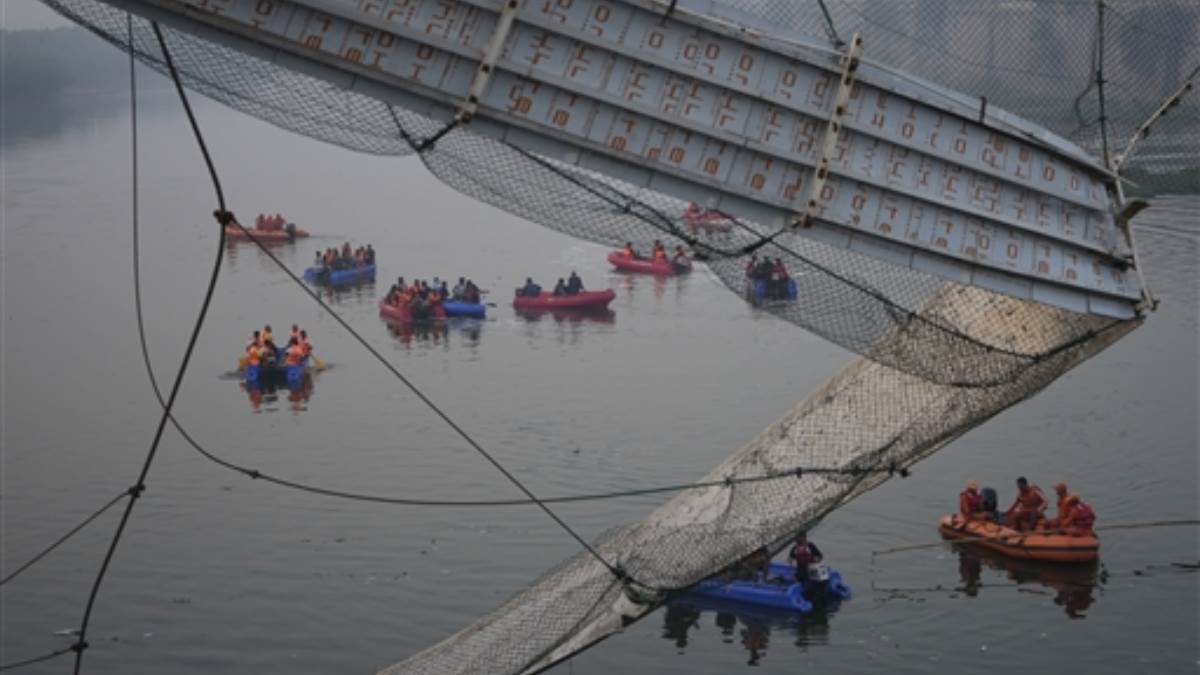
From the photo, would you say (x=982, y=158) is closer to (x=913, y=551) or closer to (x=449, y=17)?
(x=449, y=17)

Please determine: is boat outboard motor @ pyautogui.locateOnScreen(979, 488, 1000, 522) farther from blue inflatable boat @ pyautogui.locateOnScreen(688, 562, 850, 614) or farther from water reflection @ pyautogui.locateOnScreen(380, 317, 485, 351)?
water reflection @ pyautogui.locateOnScreen(380, 317, 485, 351)

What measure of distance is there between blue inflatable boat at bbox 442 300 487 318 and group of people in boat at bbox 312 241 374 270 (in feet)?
22.2

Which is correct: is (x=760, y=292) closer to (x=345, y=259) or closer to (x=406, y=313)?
(x=406, y=313)

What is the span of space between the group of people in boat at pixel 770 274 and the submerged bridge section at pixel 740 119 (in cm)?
61

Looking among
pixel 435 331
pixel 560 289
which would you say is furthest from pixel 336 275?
pixel 560 289

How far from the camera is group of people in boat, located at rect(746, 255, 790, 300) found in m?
13.1

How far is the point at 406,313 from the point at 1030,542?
79.7ft

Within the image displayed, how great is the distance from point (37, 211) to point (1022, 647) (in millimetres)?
55970

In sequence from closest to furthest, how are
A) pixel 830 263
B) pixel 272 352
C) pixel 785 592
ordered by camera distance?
1. pixel 830 263
2. pixel 785 592
3. pixel 272 352

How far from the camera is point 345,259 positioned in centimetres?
5447

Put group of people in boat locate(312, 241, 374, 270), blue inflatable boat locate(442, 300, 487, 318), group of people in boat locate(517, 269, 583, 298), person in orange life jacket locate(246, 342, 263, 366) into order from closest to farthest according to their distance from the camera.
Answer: person in orange life jacket locate(246, 342, 263, 366), blue inflatable boat locate(442, 300, 487, 318), group of people in boat locate(517, 269, 583, 298), group of people in boat locate(312, 241, 374, 270)

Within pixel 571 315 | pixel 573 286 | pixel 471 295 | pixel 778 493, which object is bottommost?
pixel 778 493

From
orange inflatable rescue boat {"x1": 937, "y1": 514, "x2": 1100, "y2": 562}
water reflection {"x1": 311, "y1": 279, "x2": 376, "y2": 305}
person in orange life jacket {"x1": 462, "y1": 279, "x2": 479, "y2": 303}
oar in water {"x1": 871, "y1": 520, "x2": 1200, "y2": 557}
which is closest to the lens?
orange inflatable rescue boat {"x1": 937, "y1": 514, "x2": 1100, "y2": 562}

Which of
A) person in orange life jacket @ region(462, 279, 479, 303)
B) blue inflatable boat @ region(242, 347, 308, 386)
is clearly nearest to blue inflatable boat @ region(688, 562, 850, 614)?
blue inflatable boat @ region(242, 347, 308, 386)
